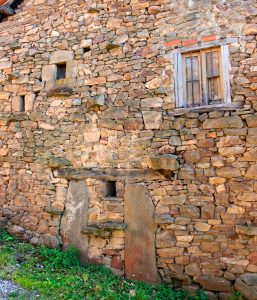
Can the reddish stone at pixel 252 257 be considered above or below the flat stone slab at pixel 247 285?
above

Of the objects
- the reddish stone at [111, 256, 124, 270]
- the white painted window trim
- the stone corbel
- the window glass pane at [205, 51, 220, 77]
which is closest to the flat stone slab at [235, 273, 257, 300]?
the reddish stone at [111, 256, 124, 270]

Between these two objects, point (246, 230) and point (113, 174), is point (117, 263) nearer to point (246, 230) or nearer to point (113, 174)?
point (113, 174)

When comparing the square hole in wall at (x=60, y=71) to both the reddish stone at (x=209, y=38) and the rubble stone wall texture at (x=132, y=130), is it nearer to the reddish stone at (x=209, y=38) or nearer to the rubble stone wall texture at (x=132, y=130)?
the rubble stone wall texture at (x=132, y=130)

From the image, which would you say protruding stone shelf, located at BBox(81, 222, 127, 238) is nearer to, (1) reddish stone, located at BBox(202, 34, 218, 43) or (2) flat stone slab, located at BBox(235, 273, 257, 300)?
(2) flat stone slab, located at BBox(235, 273, 257, 300)

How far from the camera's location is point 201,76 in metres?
4.83

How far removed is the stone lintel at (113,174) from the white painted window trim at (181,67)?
120 cm

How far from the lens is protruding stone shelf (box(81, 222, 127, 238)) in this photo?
4.80 metres

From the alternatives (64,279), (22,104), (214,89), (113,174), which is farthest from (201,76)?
(64,279)

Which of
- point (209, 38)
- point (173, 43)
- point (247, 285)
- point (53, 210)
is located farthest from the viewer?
point (53, 210)

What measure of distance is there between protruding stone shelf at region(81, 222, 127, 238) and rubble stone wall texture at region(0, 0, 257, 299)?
0.15ft

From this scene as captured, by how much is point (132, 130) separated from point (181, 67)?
135 cm

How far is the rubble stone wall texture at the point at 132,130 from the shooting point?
4340 millimetres

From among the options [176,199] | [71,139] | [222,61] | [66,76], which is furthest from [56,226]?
[222,61]

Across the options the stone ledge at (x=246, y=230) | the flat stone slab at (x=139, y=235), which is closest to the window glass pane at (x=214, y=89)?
the flat stone slab at (x=139, y=235)
